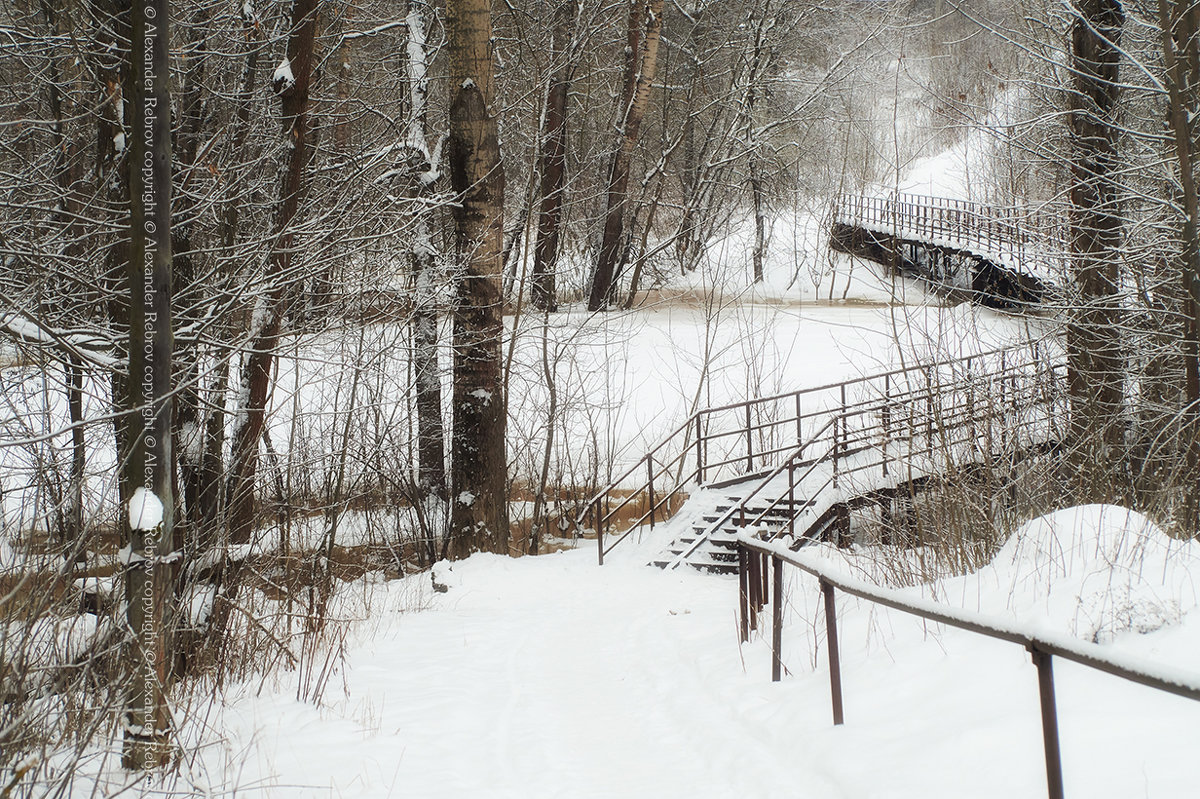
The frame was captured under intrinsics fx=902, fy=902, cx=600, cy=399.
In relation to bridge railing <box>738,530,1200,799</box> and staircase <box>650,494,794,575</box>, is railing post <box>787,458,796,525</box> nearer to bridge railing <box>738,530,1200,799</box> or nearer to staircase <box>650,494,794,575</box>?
staircase <box>650,494,794,575</box>

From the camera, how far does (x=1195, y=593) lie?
14.4 ft

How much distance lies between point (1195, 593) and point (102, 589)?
539cm

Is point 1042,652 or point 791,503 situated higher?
point 1042,652

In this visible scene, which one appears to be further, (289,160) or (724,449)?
(724,449)

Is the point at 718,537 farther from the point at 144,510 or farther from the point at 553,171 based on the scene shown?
the point at 553,171

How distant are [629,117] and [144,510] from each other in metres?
18.3

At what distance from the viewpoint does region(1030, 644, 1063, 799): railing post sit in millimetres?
2645

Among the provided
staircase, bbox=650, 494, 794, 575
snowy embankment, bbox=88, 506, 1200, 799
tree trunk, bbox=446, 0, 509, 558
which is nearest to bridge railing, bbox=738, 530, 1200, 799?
snowy embankment, bbox=88, 506, 1200, 799

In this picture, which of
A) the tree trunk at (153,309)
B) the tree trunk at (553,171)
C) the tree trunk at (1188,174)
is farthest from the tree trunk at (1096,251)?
the tree trunk at (553,171)

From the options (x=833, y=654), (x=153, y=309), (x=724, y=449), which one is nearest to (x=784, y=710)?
(x=833, y=654)

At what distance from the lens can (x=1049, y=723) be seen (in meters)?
2.69

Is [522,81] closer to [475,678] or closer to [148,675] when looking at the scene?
[475,678]

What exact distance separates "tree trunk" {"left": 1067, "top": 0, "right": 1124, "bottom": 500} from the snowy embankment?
4.28 m

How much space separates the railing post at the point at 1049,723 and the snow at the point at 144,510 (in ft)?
11.4
